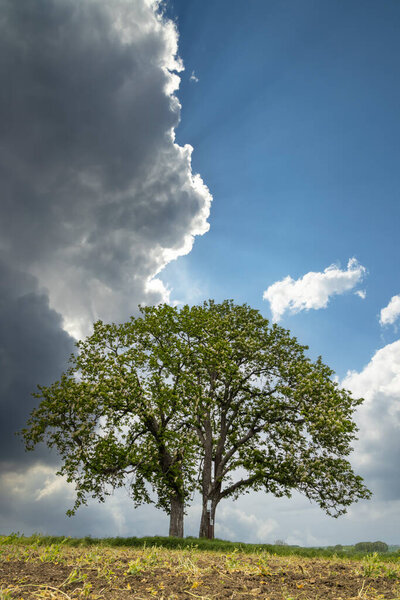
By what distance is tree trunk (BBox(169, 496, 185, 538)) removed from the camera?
25188 millimetres

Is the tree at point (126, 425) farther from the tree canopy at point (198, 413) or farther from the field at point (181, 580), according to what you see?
the field at point (181, 580)

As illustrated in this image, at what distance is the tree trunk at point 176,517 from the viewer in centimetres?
2519

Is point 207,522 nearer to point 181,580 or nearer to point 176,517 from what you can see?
point 176,517

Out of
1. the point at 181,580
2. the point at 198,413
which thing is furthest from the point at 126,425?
the point at 181,580

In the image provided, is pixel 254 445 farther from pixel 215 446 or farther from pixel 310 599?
pixel 310 599

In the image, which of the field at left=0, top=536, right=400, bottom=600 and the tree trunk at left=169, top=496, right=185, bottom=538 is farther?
the tree trunk at left=169, top=496, right=185, bottom=538

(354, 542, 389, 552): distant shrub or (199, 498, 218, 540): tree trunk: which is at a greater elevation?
(199, 498, 218, 540): tree trunk

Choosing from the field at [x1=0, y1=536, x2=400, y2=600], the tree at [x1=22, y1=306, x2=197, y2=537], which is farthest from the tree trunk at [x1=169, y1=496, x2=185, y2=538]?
the field at [x1=0, y1=536, x2=400, y2=600]

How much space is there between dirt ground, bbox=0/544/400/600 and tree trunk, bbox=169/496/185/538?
61.6 ft

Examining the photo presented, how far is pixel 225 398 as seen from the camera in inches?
1121

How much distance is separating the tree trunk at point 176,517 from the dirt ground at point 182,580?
61.6 ft

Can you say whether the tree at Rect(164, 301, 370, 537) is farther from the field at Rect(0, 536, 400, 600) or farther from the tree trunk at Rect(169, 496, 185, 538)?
the field at Rect(0, 536, 400, 600)

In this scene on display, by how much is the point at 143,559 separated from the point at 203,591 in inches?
105

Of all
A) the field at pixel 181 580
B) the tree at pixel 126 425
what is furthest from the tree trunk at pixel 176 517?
the field at pixel 181 580
